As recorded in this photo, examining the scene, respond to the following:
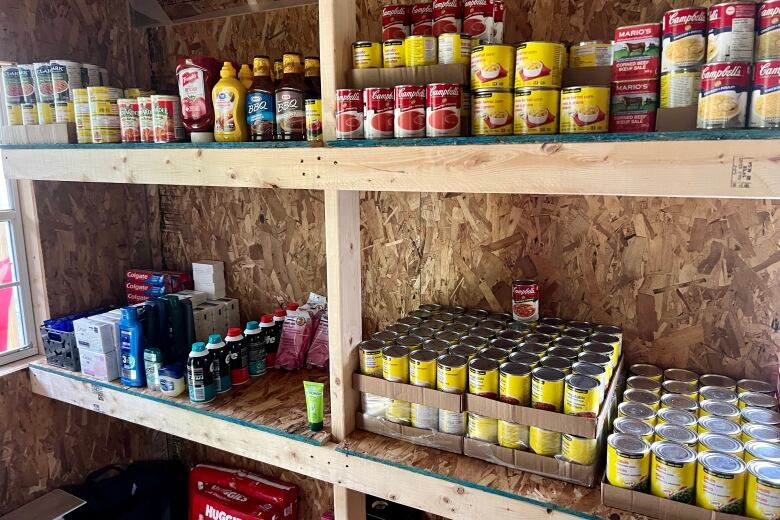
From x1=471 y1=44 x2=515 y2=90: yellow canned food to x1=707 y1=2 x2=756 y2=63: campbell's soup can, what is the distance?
0.42 meters

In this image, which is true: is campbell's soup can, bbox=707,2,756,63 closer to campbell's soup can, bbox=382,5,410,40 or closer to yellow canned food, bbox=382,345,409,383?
campbell's soup can, bbox=382,5,410,40

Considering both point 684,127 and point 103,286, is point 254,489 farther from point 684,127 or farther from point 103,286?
point 684,127

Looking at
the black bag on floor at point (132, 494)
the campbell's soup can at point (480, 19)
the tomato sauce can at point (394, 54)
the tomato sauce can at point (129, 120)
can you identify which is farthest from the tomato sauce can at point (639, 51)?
the black bag on floor at point (132, 494)

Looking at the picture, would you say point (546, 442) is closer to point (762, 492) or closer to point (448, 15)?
point (762, 492)

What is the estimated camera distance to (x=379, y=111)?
150 cm

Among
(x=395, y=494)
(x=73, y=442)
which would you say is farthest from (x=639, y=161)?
(x=73, y=442)

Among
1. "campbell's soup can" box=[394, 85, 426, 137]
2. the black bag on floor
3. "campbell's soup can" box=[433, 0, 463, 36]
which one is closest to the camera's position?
"campbell's soup can" box=[394, 85, 426, 137]

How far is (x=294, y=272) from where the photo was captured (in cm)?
247

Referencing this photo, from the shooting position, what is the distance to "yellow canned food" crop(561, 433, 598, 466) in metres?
1.42

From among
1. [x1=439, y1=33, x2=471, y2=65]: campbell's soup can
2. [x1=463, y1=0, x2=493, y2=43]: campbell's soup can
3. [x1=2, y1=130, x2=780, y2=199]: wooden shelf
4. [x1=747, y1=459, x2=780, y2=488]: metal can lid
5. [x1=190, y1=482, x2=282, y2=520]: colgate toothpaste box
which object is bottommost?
[x1=190, y1=482, x2=282, y2=520]: colgate toothpaste box

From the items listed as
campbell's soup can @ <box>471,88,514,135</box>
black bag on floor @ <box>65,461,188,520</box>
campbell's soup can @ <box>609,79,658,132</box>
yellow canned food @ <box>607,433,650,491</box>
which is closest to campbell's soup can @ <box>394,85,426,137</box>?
campbell's soup can @ <box>471,88,514,135</box>

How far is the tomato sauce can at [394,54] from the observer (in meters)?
1.53

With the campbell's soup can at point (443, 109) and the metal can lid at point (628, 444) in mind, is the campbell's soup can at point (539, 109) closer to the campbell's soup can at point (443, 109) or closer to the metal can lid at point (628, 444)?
the campbell's soup can at point (443, 109)

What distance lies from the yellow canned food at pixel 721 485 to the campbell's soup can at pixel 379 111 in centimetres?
106
